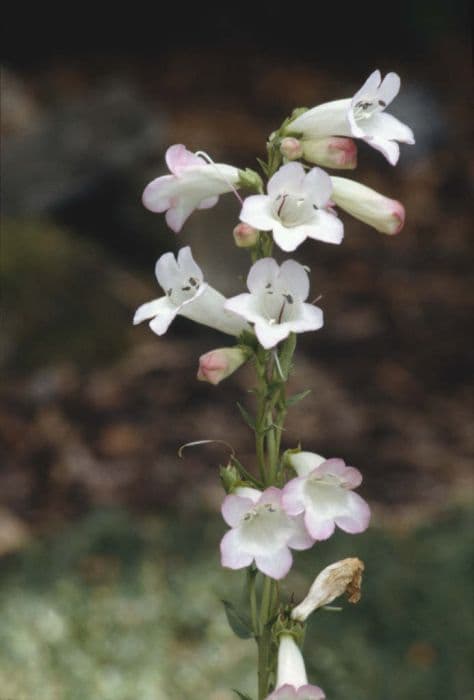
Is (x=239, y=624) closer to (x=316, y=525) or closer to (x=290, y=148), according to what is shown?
(x=316, y=525)

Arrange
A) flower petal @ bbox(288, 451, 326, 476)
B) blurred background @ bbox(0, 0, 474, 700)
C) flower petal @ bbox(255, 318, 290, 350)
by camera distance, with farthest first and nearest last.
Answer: blurred background @ bbox(0, 0, 474, 700)
flower petal @ bbox(288, 451, 326, 476)
flower petal @ bbox(255, 318, 290, 350)

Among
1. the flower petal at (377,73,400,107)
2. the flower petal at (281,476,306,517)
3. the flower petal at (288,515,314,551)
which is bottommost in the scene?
the flower petal at (288,515,314,551)

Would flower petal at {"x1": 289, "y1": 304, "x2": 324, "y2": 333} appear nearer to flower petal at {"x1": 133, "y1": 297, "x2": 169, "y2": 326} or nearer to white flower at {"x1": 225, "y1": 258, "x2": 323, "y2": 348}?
white flower at {"x1": 225, "y1": 258, "x2": 323, "y2": 348}

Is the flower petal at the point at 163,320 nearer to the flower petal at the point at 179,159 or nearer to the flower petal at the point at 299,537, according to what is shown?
the flower petal at the point at 179,159

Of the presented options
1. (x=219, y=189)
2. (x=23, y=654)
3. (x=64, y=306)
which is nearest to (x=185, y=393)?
(x=64, y=306)

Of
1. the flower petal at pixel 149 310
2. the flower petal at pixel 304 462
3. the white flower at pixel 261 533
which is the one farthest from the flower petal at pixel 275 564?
the flower petal at pixel 149 310

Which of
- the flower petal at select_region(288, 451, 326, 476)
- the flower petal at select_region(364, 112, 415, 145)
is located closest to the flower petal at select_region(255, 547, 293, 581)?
the flower petal at select_region(288, 451, 326, 476)

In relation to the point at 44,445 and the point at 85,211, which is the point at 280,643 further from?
the point at 85,211
